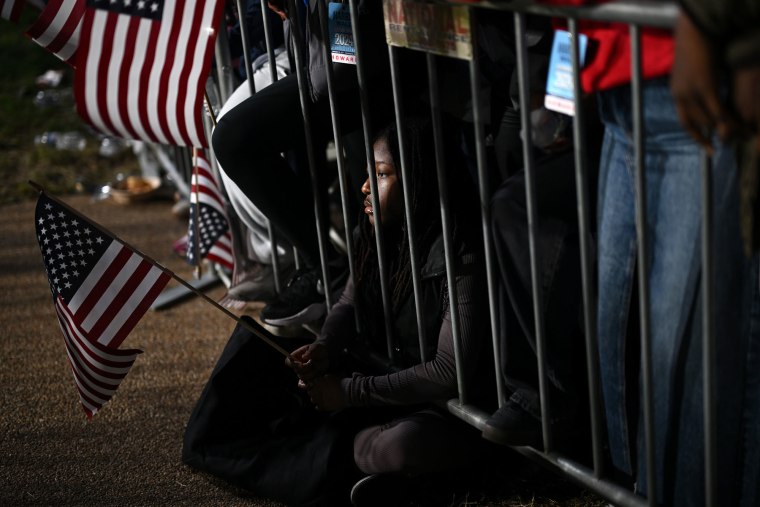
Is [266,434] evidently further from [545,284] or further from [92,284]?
[545,284]

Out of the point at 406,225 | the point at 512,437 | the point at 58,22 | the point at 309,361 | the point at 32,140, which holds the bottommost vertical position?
the point at 32,140

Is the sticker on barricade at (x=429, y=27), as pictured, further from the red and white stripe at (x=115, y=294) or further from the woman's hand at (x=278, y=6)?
the red and white stripe at (x=115, y=294)

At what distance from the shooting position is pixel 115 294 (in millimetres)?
3223

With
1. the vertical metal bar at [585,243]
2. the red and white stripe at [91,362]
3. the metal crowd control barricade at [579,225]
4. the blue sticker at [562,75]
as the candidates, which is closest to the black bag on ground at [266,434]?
the red and white stripe at [91,362]

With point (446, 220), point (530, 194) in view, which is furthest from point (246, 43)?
point (530, 194)

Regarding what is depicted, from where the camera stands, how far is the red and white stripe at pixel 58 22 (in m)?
3.51

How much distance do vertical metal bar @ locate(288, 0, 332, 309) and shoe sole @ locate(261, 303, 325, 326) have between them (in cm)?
11

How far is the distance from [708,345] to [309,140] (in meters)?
1.69

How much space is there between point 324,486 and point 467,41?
4.40 feet

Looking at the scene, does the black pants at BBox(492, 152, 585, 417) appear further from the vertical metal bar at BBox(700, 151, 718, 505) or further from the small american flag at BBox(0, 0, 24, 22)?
the small american flag at BBox(0, 0, 24, 22)

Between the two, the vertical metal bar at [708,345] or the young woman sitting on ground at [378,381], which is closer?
the vertical metal bar at [708,345]

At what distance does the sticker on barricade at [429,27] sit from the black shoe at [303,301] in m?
1.27

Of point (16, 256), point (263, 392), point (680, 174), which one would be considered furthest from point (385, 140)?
point (16, 256)

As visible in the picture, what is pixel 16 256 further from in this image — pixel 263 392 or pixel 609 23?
pixel 609 23
